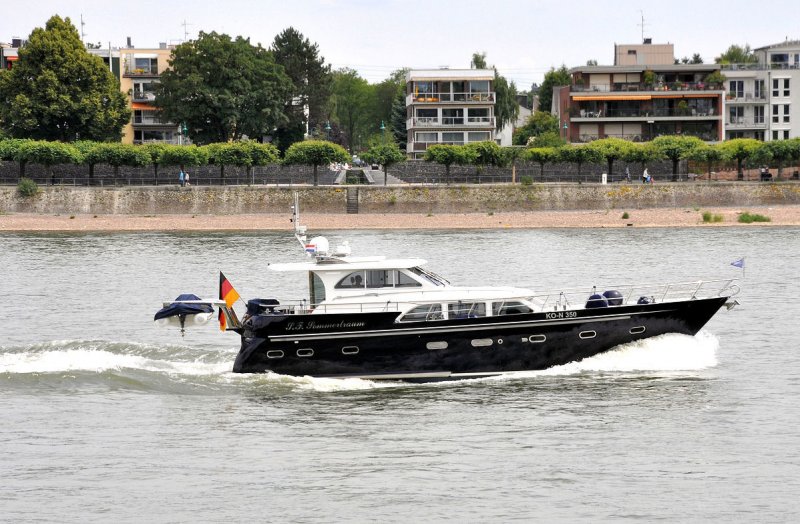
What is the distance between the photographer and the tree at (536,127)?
119188mm

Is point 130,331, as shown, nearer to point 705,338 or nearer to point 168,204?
point 705,338

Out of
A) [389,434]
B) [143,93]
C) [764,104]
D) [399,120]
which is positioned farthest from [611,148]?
[389,434]

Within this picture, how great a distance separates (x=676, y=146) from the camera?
8725 centimetres

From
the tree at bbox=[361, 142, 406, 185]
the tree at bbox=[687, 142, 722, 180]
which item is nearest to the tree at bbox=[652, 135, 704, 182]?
the tree at bbox=[687, 142, 722, 180]

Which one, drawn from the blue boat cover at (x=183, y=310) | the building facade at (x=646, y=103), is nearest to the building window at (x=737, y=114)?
the building facade at (x=646, y=103)

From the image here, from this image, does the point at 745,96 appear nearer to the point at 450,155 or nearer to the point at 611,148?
the point at 611,148

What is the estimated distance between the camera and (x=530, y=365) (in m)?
27.7

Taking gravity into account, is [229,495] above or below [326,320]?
below

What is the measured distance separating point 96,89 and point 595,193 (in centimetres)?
3615

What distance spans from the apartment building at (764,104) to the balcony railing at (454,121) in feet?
69.8

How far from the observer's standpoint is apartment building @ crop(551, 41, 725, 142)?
10538 centimetres

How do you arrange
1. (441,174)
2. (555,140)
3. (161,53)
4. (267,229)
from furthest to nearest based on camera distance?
(161,53) → (555,140) → (441,174) → (267,229)

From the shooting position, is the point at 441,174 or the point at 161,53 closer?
the point at 441,174

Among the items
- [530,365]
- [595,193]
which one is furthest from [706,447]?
[595,193]
